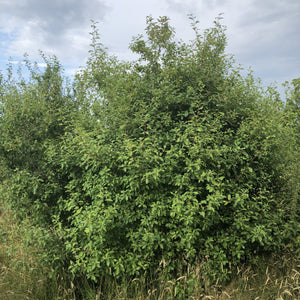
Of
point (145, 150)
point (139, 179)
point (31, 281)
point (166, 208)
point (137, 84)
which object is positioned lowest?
point (31, 281)

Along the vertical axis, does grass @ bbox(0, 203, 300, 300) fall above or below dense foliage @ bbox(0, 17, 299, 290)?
below

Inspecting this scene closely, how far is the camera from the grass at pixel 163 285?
3729 mm

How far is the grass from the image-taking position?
3.73m

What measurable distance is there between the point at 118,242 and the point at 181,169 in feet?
4.39

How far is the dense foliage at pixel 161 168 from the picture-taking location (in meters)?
3.74

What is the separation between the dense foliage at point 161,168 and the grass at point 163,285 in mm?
192

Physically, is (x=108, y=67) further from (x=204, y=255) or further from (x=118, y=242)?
(x=204, y=255)

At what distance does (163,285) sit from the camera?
149 inches

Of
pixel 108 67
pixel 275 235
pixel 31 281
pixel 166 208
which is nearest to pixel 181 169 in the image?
pixel 166 208

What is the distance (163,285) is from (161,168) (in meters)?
1.58

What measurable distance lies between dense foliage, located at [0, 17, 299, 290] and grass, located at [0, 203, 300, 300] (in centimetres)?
19

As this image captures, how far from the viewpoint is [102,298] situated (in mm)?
3951

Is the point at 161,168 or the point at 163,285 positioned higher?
the point at 161,168

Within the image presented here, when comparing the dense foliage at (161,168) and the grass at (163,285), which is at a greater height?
the dense foliage at (161,168)
